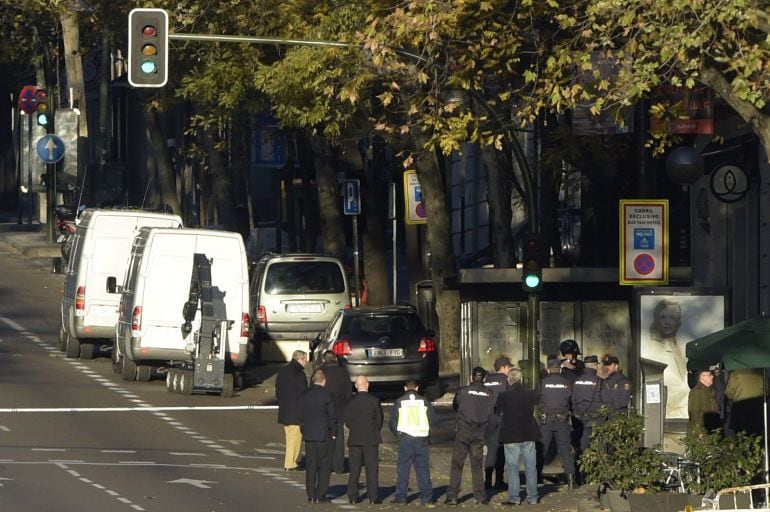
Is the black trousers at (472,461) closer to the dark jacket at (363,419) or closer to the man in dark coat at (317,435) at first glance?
the dark jacket at (363,419)

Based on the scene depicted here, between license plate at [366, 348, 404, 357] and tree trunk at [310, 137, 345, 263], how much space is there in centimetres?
984

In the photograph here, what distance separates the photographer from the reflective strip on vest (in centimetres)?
1903

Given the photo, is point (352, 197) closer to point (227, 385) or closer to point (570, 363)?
point (227, 385)

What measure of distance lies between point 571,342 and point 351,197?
38.3ft

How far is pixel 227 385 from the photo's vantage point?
91.6ft

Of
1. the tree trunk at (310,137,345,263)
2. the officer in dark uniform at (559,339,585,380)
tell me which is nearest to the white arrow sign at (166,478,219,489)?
the officer in dark uniform at (559,339,585,380)

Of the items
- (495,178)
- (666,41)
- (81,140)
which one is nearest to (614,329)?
(495,178)

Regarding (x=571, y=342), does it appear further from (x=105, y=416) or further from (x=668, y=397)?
(x=105, y=416)

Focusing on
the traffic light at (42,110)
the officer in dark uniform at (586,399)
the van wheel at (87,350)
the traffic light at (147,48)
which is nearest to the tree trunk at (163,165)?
the traffic light at (42,110)

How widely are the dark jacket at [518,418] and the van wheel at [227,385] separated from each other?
9.14m

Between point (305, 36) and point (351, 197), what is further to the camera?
point (351, 197)

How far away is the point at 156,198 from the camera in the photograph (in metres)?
66.9

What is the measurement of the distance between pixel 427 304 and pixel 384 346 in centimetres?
435

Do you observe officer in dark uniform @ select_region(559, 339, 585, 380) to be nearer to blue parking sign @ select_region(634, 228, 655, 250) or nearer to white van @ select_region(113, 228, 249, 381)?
blue parking sign @ select_region(634, 228, 655, 250)
